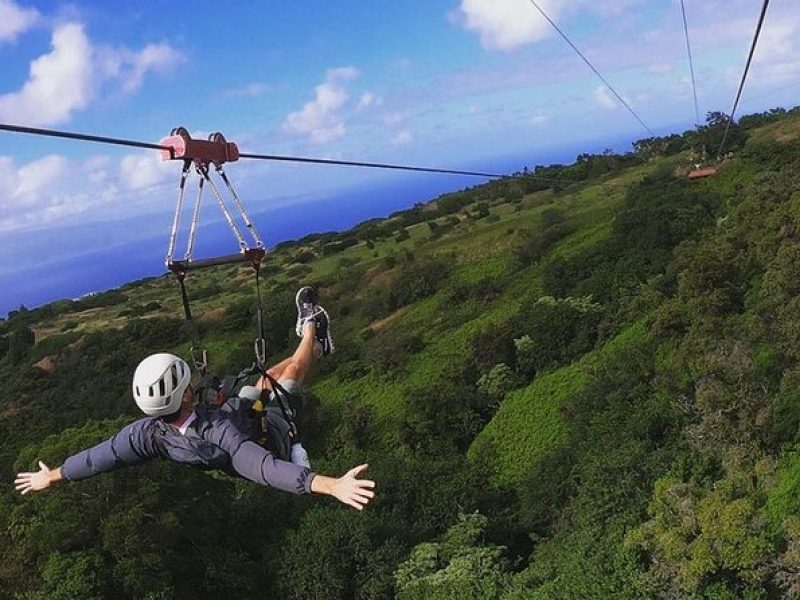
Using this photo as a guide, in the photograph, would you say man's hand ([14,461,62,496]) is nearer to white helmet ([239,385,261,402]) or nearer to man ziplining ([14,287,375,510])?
man ziplining ([14,287,375,510])

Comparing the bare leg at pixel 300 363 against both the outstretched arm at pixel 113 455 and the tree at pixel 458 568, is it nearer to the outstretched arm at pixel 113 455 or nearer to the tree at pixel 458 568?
the outstretched arm at pixel 113 455

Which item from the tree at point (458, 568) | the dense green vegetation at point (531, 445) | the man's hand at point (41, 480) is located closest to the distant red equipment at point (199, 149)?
the man's hand at point (41, 480)

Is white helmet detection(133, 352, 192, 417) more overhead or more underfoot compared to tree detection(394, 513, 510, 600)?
more overhead

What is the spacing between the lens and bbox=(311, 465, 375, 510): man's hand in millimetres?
4137

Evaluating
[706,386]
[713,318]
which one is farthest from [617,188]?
[706,386]

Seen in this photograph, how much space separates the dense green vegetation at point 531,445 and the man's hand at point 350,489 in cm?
1245

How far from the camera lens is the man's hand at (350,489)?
13.6 ft

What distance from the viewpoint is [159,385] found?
5.11m

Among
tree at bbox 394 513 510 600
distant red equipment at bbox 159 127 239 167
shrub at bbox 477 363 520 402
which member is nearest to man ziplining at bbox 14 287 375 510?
distant red equipment at bbox 159 127 239 167

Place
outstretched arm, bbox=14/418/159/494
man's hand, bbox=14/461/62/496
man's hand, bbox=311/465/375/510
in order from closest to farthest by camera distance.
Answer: man's hand, bbox=311/465/375/510, outstretched arm, bbox=14/418/159/494, man's hand, bbox=14/461/62/496

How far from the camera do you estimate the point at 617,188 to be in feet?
191

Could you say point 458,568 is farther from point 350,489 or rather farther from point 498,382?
point 350,489

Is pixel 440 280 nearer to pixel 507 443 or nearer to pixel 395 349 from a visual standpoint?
pixel 395 349

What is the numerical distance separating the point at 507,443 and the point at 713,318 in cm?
843
